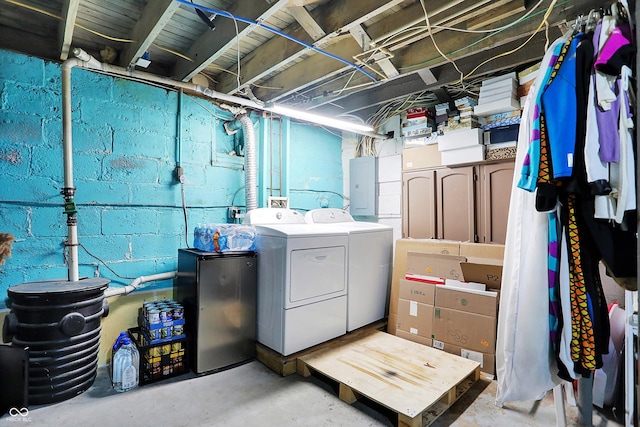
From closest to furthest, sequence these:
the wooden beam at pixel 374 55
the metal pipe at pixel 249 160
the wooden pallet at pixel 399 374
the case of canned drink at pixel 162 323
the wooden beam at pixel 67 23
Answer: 1. the wooden beam at pixel 67 23
2. the wooden pallet at pixel 399 374
3. the wooden beam at pixel 374 55
4. the case of canned drink at pixel 162 323
5. the metal pipe at pixel 249 160

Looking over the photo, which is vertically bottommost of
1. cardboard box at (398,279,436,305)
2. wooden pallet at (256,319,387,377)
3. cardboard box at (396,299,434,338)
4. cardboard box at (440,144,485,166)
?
wooden pallet at (256,319,387,377)

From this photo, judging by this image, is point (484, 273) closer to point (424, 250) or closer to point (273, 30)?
Answer: point (424, 250)

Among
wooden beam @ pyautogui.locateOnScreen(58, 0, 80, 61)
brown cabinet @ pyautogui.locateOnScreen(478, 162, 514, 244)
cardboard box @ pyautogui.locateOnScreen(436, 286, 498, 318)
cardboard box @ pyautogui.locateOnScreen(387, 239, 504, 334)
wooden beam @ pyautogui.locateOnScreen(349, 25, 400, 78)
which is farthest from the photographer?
brown cabinet @ pyautogui.locateOnScreen(478, 162, 514, 244)

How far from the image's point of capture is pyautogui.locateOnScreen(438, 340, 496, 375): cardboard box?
8.27 feet

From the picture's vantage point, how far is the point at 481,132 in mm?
3049

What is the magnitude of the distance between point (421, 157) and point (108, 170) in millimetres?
3133

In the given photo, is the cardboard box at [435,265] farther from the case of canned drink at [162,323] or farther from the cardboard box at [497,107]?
the case of canned drink at [162,323]

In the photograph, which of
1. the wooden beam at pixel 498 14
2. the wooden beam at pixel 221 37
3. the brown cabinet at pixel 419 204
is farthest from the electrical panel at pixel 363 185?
the wooden beam at pixel 221 37

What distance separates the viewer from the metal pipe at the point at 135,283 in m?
2.62

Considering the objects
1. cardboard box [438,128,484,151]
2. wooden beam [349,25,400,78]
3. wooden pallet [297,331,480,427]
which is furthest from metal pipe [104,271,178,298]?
cardboard box [438,128,484,151]

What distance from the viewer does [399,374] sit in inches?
90.9

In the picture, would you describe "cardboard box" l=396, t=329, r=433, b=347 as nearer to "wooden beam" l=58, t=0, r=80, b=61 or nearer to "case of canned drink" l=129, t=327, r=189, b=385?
"case of canned drink" l=129, t=327, r=189, b=385

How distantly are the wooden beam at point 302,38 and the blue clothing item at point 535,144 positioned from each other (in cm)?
89

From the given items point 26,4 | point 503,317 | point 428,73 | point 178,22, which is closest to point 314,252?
point 503,317
